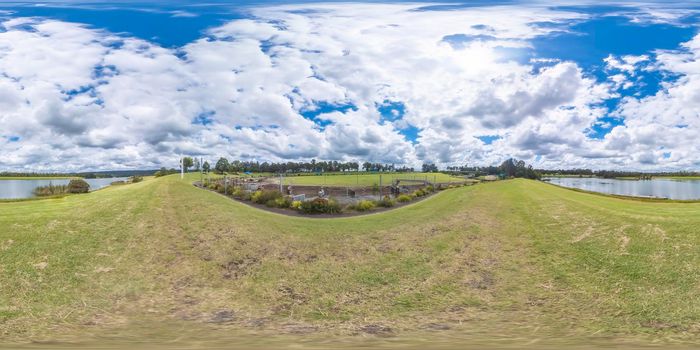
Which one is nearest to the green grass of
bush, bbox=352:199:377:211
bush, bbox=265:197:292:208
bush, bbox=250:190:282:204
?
bush, bbox=250:190:282:204

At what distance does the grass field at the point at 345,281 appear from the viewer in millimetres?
5340

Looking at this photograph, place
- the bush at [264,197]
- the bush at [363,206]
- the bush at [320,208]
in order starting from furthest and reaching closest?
1. the bush at [264,197]
2. the bush at [363,206]
3. the bush at [320,208]

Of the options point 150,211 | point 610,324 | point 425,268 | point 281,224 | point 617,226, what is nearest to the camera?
point 610,324

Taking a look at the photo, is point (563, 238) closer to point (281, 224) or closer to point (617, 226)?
point (617, 226)

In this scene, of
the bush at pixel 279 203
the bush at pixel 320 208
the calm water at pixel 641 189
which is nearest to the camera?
the bush at pixel 320 208

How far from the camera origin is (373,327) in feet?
18.2

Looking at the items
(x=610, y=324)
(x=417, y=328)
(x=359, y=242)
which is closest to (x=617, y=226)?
(x=610, y=324)

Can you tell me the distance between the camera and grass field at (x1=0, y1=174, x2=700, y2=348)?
17.5 ft

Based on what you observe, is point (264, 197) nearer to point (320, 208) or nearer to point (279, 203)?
point (279, 203)

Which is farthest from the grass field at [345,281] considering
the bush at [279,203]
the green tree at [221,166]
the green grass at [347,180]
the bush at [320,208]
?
the green tree at [221,166]

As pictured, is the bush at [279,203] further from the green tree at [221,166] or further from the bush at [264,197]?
the green tree at [221,166]

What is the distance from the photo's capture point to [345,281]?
299 inches

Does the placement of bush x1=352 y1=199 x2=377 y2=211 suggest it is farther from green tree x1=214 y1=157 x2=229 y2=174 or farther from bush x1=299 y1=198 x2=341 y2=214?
green tree x1=214 y1=157 x2=229 y2=174

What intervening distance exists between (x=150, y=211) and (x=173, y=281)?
565 centimetres
